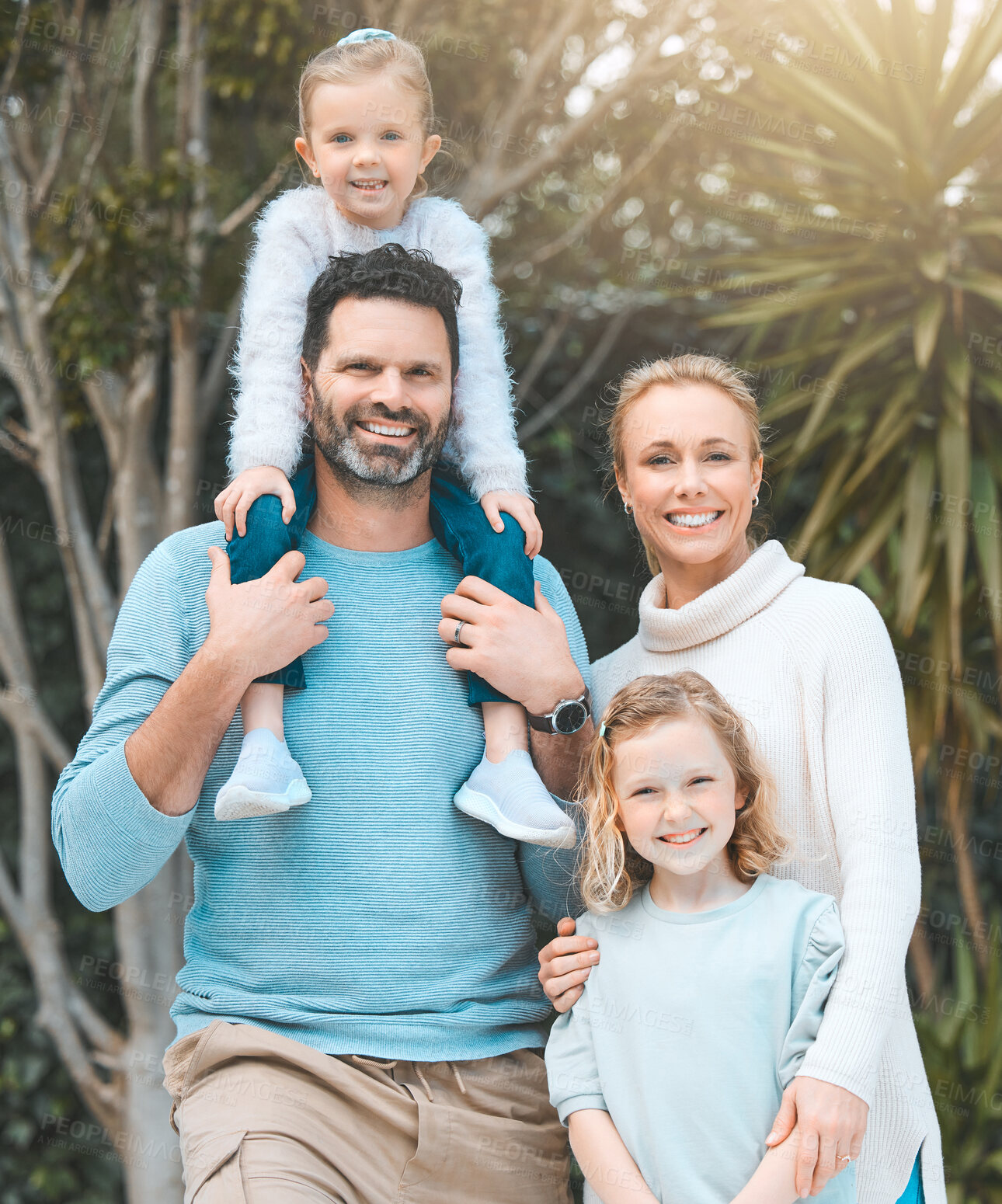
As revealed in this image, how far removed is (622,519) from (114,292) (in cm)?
244

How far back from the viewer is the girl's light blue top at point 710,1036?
1.64 m

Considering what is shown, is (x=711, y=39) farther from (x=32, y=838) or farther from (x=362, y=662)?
(x=32, y=838)

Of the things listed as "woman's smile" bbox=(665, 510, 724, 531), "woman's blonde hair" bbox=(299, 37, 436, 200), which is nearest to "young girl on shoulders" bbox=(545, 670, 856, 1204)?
"woman's smile" bbox=(665, 510, 724, 531)

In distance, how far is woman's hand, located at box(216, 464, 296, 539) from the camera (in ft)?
6.68

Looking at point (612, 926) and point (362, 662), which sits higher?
point (362, 662)

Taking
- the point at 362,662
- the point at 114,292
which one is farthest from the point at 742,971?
the point at 114,292

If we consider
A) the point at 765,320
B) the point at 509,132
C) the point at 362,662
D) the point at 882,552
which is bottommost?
the point at 362,662

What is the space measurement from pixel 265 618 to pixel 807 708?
931 mm

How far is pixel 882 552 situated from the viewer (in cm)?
425

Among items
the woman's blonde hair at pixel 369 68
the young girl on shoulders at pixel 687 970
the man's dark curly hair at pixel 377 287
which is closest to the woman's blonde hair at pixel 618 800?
the young girl on shoulders at pixel 687 970

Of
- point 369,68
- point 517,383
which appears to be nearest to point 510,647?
point 369,68

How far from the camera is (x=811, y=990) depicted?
5.43ft

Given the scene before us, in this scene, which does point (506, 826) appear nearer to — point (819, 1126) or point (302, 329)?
point (819, 1126)

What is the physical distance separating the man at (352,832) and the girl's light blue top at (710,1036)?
0.27 metres
